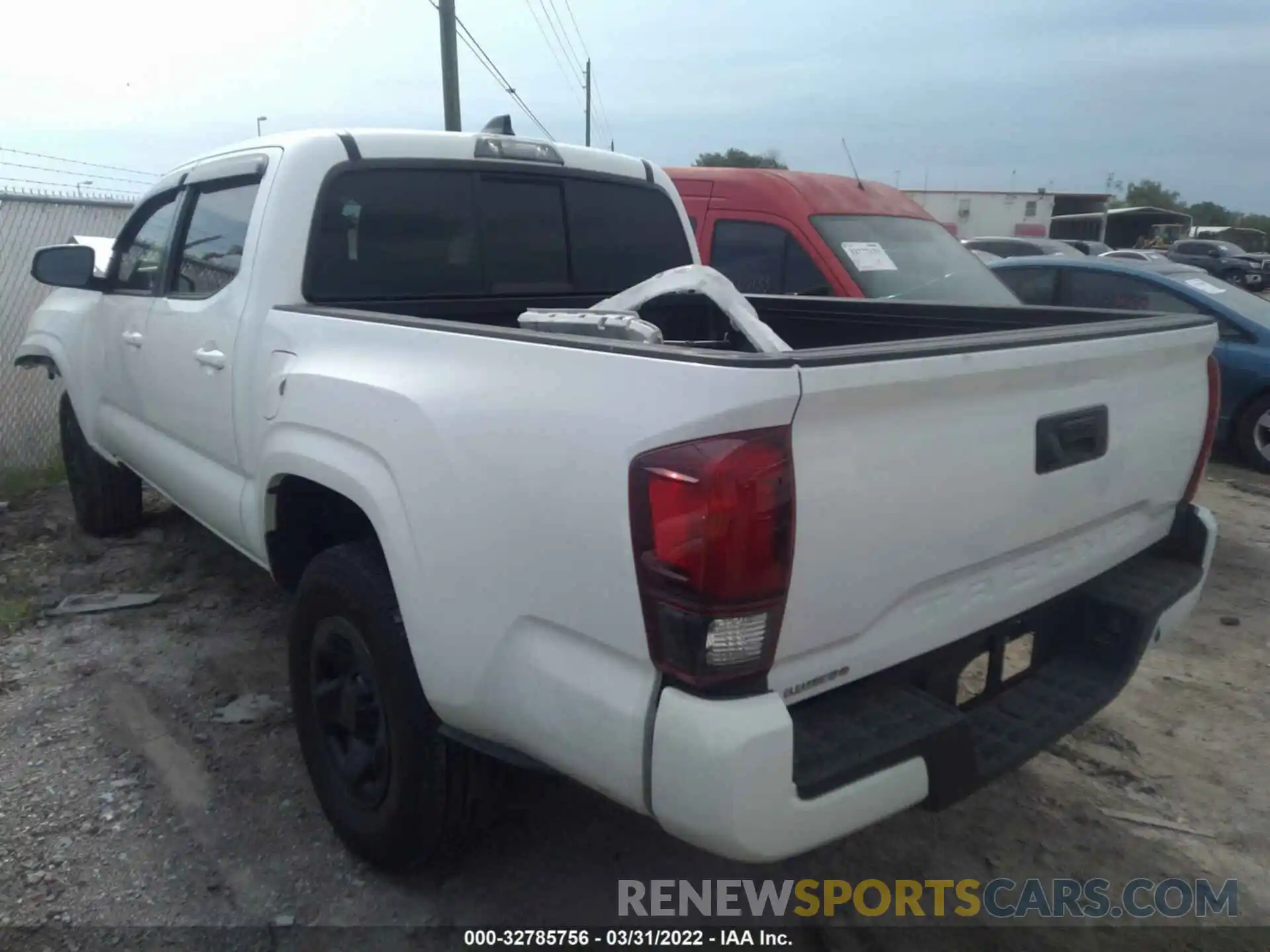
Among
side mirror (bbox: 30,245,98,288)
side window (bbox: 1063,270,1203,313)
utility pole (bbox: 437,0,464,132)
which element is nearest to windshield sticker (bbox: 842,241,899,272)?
side window (bbox: 1063,270,1203,313)

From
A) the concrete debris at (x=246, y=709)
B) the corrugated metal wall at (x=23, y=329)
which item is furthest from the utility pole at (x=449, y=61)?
the concrete debris at (x=246, y=709)

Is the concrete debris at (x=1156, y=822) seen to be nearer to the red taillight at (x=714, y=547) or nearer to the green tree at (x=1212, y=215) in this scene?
the red taillight at (x=714, y=547)

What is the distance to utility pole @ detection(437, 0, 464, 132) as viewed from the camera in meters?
12.7

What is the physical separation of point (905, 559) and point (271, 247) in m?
2.25

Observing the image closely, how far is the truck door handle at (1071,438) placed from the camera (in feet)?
7.63

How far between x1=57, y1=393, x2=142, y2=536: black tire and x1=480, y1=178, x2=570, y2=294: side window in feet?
9.76

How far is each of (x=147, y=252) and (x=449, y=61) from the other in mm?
9331

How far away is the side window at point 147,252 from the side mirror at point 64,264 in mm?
180

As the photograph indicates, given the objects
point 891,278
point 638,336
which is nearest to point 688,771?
point 638,336

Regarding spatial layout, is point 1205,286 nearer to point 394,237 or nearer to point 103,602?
point 394,237

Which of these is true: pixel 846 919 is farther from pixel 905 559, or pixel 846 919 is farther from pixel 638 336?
pixel 638 336

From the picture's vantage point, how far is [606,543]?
1.93m

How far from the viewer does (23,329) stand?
24.1ft

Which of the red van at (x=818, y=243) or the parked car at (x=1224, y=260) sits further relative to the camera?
the parked car at (x=1224, y=260)
